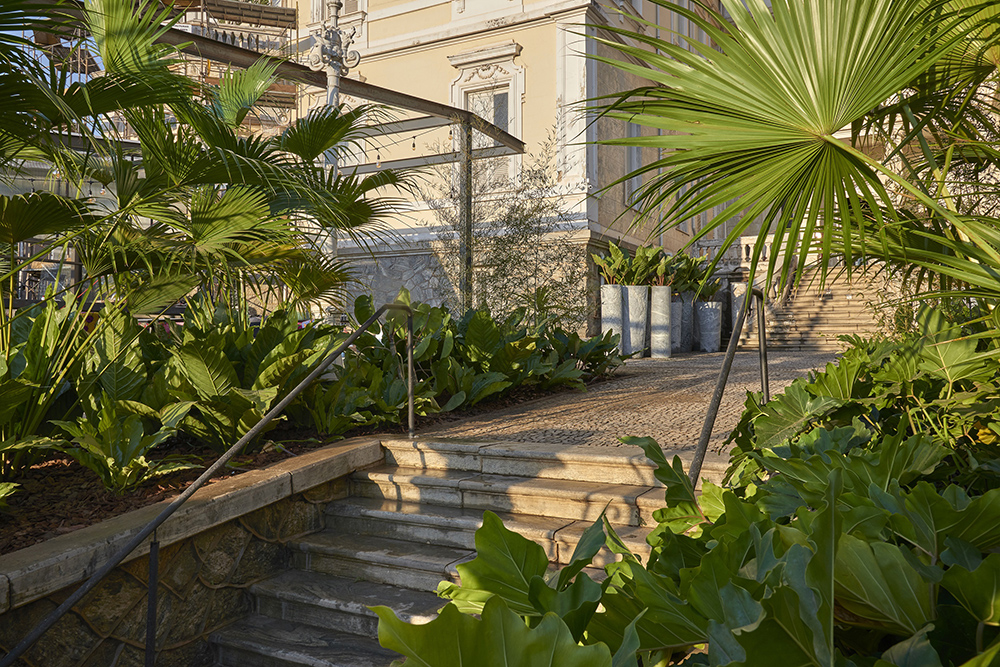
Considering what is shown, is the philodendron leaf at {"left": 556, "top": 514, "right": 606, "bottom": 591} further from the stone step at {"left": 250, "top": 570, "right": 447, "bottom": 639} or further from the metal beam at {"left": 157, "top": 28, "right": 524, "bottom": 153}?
the metal beam at {"left": 157, "top": 28, "right": 524, "bottom": 153}

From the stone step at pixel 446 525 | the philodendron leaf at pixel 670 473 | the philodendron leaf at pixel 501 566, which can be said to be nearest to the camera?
the philodendron leaf at pixel 501 566

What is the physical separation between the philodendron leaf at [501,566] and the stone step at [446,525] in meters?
2.00

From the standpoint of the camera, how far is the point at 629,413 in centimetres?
521

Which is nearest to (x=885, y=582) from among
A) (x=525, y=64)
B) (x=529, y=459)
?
(x=529, y=459)

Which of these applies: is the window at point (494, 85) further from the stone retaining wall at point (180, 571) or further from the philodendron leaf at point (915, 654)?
the philodendron leaf at point (915, 654)

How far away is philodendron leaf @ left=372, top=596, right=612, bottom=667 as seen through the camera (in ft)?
2.15

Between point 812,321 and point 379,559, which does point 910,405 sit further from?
point 812,321

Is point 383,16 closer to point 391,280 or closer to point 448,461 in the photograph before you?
point 391,280

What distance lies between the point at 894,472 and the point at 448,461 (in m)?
2.79

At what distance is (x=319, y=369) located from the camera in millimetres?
3006

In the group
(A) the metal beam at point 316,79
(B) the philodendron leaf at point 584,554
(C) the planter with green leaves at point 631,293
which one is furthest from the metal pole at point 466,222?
(B) the philodendron leaf at point 584,554

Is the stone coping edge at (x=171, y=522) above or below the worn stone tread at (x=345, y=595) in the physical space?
above

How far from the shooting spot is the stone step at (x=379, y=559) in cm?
310

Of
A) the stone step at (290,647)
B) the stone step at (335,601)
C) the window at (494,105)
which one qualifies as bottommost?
the stone step at (290,647)
